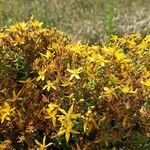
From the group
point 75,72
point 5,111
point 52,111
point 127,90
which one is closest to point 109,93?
point 127,90

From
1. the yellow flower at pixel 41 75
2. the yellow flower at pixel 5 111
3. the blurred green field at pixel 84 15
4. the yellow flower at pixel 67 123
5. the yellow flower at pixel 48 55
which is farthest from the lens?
the blurred green field at pixel 84 15

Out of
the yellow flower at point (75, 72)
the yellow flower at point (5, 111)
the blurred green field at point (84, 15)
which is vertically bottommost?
the blurred green field at point (84, 15)

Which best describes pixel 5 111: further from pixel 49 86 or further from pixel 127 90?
pixel 127 90

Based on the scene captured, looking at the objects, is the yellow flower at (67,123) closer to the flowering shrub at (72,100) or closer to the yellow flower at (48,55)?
the flowering shrub at (72,100)

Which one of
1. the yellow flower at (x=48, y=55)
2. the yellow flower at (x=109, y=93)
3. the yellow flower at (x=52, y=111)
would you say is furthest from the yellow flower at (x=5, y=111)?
the yellow flower at (x=109, y=93)

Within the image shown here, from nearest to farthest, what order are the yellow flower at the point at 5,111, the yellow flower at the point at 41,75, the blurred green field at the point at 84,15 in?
the yellow flower at the point at 5,111 → the yellow flower at the point at 41,75 → the blurred green field at the point at 84,15

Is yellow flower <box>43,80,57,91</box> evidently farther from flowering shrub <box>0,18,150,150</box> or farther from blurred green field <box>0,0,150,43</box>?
blurred green field <box>0,0,150,43</box>
